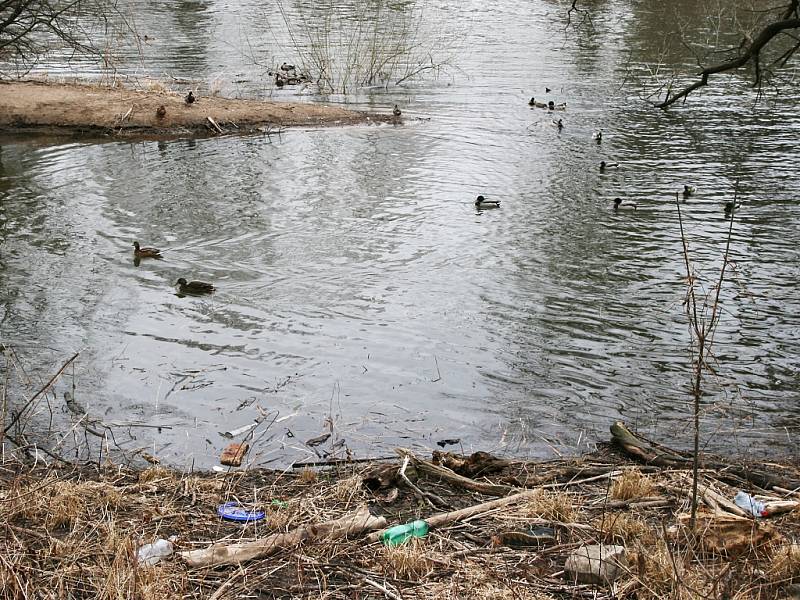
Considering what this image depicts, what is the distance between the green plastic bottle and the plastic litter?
1838mm

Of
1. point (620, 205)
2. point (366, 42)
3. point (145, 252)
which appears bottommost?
point (145, 252)

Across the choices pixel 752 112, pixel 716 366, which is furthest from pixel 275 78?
pixel 716 366

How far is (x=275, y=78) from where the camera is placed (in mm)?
21562

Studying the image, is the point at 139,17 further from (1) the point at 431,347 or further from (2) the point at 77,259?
(1) the point at 431,347

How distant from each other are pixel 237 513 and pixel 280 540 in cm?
56

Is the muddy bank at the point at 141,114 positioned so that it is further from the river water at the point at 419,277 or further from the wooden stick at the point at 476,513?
the wooden stick at the point at 476,513

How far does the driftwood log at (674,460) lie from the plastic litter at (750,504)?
452mm

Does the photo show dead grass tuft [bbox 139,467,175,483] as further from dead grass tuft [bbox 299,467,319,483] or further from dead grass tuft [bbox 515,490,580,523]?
dead grass tuft [bbox 515,490,580,523]

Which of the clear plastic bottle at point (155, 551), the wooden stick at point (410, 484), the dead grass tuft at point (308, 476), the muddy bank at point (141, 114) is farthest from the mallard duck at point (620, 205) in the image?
the clear plastic bottle at point (155, 551)

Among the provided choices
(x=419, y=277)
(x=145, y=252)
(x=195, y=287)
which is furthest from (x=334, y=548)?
(x=145, y=252)

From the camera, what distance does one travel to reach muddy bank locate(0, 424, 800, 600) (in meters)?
4.27

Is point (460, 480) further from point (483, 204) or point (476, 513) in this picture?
point (483, 204)

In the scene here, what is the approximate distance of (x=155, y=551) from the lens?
4617mm

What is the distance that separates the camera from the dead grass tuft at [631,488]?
17.4 feet
